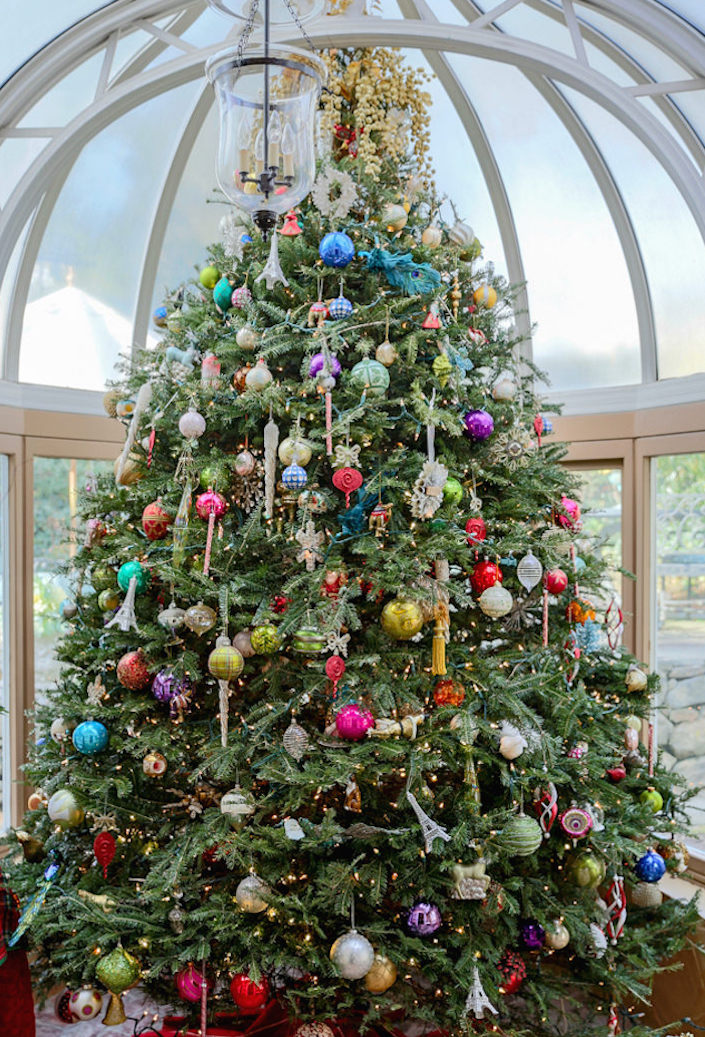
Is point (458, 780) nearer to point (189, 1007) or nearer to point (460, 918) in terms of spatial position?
point (460, 918)

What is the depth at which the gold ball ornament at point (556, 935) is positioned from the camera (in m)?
2.12

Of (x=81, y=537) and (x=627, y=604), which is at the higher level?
(x=81, y=537)

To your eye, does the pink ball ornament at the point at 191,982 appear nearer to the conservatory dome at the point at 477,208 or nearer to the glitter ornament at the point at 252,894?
the glitter ornament at the point at 252,894

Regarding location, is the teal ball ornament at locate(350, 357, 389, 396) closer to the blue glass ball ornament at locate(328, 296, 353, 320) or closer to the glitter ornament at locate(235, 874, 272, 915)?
the blue glass ball ornament at locate(328, 296, 353, 320)

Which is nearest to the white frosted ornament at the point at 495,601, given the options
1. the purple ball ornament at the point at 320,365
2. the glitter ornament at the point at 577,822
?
the glitter ornament at the point at 577,822

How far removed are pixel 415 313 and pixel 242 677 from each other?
1102 millimetres

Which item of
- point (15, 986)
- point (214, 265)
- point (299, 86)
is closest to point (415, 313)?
point (214, 265)

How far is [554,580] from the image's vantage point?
2.34m

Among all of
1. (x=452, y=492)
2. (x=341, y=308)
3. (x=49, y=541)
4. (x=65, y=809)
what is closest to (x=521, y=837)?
(x=452, y=492)

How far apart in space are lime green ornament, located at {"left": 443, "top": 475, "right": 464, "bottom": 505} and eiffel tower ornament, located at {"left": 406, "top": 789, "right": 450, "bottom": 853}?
0.72m

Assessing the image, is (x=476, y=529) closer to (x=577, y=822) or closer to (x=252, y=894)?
(x=577, y=822)

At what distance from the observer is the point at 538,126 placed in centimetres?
364

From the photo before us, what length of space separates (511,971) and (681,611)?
175 centimetres

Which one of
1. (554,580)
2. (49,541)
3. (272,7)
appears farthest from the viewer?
(49,541)
